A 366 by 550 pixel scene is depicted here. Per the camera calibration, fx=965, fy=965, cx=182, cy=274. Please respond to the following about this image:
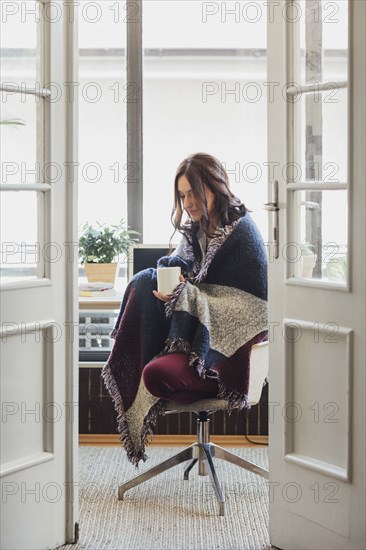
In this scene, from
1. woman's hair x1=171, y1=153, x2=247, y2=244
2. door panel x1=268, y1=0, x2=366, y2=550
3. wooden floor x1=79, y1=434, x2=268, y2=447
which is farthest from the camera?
wooden floor x1=79, y1=434, x2=268, y2=447

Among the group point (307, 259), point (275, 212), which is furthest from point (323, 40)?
point (307, 259)

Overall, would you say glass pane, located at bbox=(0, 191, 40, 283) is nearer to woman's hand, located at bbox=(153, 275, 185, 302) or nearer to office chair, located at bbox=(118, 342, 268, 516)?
woman's hand, located at bbox=(153, 275, 185, 302)

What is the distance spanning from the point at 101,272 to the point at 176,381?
45.9 inches

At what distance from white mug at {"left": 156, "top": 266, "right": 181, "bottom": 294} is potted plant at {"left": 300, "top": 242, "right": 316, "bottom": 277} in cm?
74

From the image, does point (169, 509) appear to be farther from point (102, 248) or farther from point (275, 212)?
point (102, 248)

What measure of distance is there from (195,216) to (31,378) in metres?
1.16

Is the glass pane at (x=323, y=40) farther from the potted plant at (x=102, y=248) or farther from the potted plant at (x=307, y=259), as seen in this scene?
the potted plant at (x=102, y=248)

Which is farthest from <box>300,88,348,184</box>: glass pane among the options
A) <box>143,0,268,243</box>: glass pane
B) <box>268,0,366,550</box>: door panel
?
<box>143,0,268,243</box>: glass pane

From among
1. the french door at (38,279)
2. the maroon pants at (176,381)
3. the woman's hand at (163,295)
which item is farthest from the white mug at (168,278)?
the french door at (38,279)

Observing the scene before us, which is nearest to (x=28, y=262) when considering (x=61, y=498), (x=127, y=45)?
(x=61, y=498)

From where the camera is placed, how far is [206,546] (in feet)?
10.4

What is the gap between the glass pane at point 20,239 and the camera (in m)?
2.89

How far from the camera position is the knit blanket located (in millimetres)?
3561

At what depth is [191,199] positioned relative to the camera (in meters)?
3.81
